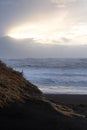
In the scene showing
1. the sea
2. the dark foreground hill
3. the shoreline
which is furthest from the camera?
the sea

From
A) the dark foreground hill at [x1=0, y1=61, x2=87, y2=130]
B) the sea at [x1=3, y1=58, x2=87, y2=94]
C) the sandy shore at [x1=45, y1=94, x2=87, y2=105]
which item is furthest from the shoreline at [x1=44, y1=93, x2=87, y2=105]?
the dark foreground hill at [x1=0, y1=61, x2=87, y2=130]

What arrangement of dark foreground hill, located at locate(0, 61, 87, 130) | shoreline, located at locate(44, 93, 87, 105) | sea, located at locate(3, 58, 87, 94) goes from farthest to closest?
sea, located at locate(3, 58, 87, 94) → shoreline, located at locate(44, 93, 87, 105) → dark foreground hill, located at locate(0, 61, 87, 130)

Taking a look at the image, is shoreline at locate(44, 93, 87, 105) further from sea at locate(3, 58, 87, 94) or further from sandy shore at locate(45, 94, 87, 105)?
sea at locate(3, 58, 87, 94)

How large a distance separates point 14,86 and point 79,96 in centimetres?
1518

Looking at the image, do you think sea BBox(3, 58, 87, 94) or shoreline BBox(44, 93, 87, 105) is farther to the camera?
sea BBox(3, 58, 87, 94)

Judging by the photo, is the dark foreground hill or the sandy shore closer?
the dark foreground hill

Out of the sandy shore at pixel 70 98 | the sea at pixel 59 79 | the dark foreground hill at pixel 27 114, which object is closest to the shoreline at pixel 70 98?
the sandy shore at pixel 70 98

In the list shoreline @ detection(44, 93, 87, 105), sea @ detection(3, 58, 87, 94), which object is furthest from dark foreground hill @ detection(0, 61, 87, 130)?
shoreline @ detection(44, 93, 87, 105)

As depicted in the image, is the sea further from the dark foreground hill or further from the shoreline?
the dark foreground hill

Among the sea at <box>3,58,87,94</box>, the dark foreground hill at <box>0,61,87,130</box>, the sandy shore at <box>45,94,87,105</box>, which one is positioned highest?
the sea at <box>3,58,87,94</box>

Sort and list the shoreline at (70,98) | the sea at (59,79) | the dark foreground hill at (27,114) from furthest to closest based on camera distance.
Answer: the sea at (59,79) < the shoreline at (70,98) < the dark foreground hill at (27,114)

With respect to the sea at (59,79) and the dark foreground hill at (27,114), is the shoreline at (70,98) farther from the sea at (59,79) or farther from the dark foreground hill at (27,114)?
the dark foreground hill at (27,114)

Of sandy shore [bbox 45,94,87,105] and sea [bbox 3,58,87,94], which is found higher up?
sea [bbox 3,58,87,94]

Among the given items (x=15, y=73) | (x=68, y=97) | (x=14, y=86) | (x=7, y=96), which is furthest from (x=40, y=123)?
(x=68, y=97)
